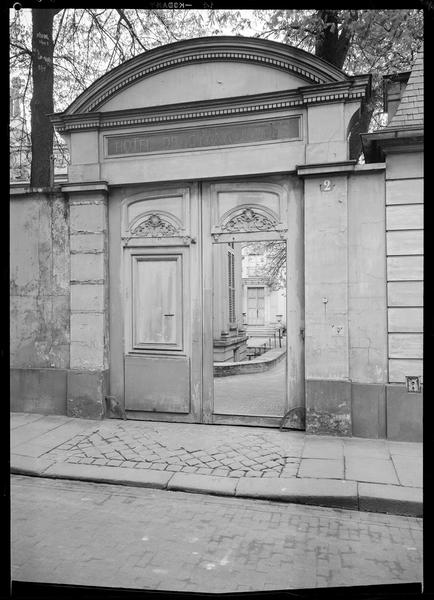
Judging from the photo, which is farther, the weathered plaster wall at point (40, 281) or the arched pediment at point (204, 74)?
the weathered plaster wall at point (40, 281)

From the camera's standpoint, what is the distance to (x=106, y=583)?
10.1 feet

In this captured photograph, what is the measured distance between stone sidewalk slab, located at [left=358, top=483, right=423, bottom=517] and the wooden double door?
7.66ft

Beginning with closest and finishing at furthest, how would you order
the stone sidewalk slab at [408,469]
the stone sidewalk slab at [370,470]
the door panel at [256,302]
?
the stone sidewalk slab at [408,469]
the stone sidewalk slab at [370,470]
the door panel at [256,302]

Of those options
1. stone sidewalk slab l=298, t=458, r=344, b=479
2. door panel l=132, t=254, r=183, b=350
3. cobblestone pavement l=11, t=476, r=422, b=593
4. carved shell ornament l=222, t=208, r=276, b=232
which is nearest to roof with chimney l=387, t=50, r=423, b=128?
carved shell ornament l=222, t=208, r=276, b=232

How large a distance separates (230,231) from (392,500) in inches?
163

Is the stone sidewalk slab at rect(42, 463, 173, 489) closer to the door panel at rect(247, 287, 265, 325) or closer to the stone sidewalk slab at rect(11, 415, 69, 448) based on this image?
the stone sidewalk slab at rect(11, 415, 69, 448)

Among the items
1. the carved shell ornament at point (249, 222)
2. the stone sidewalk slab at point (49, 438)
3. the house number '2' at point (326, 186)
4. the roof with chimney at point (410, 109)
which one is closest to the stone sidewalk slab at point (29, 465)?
the stone sidewalk slab at point (49, 438)

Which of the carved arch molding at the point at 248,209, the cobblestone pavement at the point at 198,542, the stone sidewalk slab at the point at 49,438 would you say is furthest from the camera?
the carved arch molding at the point at 248,209

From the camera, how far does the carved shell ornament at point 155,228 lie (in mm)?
7162

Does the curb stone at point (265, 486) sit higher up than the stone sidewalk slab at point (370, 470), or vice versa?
the stone sidewalk slab at point (370, 470)

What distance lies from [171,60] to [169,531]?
622 cm

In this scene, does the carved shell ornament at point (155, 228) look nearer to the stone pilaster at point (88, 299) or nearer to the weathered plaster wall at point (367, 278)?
the stone pilaster at point (88, 299)

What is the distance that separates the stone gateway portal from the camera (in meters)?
6.08
